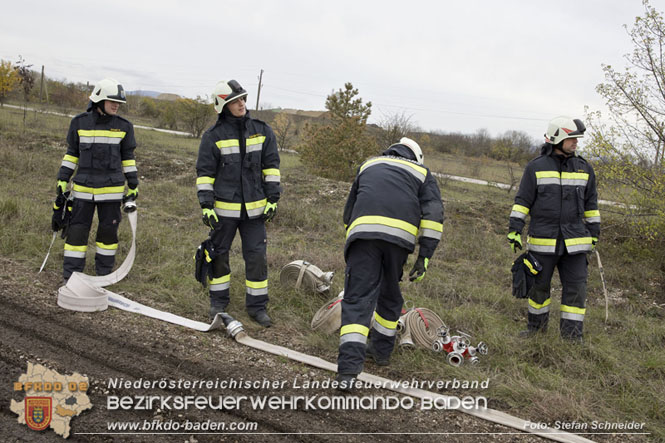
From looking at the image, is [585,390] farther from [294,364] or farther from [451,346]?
[294,364]

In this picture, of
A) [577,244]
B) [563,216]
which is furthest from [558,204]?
[577,244]

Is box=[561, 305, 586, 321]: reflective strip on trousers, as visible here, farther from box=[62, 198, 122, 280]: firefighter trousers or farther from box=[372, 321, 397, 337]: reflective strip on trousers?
box=[62, 198, 122, 280]: firefighter trousers

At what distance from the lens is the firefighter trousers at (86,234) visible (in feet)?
17.3

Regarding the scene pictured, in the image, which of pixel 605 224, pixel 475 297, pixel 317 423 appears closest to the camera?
pixel 317 423

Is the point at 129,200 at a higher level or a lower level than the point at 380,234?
lower

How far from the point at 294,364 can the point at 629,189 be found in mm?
7289

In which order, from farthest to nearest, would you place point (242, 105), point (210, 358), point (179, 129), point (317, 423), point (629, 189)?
point (179, 129) < point (629, 189) < point (242, 105) < point (210, 358) < point (317, 423)

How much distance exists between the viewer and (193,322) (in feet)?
15.0

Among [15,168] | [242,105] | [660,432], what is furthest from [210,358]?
[15,168]

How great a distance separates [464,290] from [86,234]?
185 inches

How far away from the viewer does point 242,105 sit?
459 cm

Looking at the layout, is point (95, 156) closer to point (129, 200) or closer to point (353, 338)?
point (129, 200)

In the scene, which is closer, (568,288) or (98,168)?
(568,288)

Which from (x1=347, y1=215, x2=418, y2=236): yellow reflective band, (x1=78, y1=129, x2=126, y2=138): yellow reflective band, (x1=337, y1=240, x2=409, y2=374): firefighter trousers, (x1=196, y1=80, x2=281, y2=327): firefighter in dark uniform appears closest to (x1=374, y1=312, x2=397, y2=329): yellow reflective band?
(x1=337, y1=240, x2=409, y2=374): firefighter trousers
